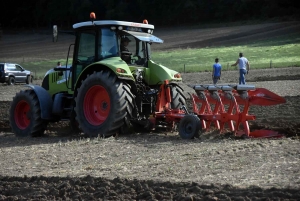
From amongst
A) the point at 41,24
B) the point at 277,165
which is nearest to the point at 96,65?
the point at 277,165

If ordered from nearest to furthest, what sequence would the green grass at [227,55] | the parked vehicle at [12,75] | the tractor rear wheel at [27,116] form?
1. the tractor rear wheel at [27,116]
2. the parked vehicle at [12,75]
3. the green grass at [227,55]

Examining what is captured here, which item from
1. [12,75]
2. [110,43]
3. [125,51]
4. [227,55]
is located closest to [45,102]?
[110,43]

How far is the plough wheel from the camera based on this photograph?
12297mm

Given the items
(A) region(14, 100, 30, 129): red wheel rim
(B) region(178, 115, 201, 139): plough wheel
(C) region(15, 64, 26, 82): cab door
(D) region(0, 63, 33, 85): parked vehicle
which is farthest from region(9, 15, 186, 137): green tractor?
(C) region(15, 64, 26, 82): cab door

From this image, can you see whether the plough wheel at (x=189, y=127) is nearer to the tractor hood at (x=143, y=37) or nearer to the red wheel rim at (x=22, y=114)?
the tractor hood at (x=143, y=37)

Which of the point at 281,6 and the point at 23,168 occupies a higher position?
the point at 281,6

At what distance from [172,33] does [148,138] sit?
5635cm

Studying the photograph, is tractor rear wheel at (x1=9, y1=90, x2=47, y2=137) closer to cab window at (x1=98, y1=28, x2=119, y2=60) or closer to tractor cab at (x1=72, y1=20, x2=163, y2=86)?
tractor cab at (x1=72, y1=20, x2=163, y2=86)

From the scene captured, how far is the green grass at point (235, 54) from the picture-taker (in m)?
44.6

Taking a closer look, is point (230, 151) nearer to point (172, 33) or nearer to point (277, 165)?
point (277, 165)

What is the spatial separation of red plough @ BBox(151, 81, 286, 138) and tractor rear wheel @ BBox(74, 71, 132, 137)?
806 mm

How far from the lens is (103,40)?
13633 mm

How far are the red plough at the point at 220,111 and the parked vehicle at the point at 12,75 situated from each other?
85.2ft

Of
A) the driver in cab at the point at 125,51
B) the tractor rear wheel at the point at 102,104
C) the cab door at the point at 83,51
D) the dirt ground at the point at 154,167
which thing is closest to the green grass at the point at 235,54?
the cab door at the point at 83,51
